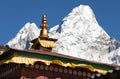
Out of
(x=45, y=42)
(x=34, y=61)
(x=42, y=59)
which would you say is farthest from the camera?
(x=45, y=42)

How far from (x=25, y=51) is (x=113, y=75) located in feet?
26.9

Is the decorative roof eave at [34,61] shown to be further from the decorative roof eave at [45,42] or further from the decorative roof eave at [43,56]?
the decorative roof eave at [45,42]

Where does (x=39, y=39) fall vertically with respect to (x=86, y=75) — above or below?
above

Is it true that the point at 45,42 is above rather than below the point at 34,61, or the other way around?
above

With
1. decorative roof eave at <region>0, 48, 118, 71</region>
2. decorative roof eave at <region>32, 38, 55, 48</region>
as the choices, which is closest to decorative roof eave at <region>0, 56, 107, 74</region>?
decorative roof eave at <region>0, 48, 118, 71</region>

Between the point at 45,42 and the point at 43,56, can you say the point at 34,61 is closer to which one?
the point at 43,56

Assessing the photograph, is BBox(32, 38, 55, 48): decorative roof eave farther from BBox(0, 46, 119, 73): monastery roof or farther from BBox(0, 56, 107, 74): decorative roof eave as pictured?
BBox(0, 56, 107, 74): decorative roof eave

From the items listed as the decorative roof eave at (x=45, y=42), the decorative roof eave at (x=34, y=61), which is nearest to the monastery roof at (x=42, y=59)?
the decorative roof eave at (x=34, y=61)

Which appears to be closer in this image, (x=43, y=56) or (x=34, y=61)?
(x=34, y=61)

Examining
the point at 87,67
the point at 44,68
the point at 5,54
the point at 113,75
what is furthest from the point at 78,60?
the point at 113,75

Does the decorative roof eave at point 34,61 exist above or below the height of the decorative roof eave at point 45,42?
below

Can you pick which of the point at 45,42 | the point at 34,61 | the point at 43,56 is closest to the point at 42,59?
the point at 43,56

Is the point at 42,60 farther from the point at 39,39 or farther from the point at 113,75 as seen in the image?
the point at 113,75

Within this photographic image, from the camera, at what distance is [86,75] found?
65.1ft
